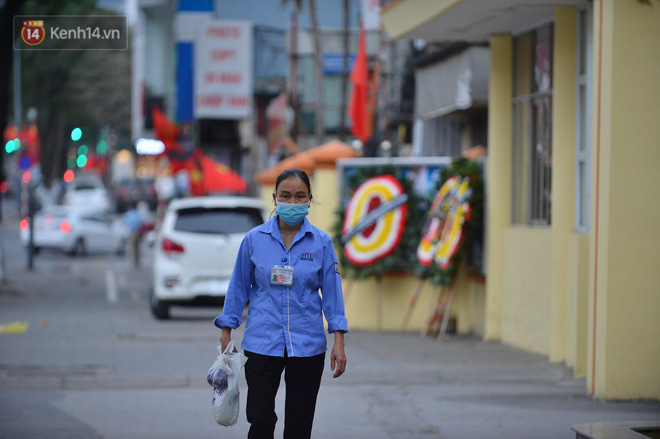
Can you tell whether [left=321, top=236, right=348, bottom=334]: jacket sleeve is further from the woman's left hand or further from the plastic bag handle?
the plastic bag handle

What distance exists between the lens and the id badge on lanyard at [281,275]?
5543mm

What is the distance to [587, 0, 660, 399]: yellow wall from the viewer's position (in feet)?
28.9

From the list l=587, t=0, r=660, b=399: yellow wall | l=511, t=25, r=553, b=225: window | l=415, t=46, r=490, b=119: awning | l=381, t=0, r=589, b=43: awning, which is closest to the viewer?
l=587, t=0, r=660, b=399: yellow wall

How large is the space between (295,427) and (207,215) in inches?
408

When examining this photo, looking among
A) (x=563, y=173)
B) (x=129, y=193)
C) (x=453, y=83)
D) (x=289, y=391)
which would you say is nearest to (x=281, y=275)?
(x=289, y=391)

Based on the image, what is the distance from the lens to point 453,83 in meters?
17.0

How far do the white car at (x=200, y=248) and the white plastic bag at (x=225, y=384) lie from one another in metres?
9.89

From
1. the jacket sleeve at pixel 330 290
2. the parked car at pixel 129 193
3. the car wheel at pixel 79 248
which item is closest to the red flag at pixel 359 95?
the jacket sleeve at pixel 330 290

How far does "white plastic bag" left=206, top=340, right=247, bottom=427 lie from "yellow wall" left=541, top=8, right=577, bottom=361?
595 centimetres

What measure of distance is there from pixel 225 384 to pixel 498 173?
7832mm

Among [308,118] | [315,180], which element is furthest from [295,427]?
[308,118]

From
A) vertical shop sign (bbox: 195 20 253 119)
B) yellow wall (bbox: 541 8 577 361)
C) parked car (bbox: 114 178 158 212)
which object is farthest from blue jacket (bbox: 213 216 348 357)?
parked car (bbox: 114 178 158 212)

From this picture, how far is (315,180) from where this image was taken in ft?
48.4

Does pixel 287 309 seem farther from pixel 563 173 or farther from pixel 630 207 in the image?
pixel 563 173
